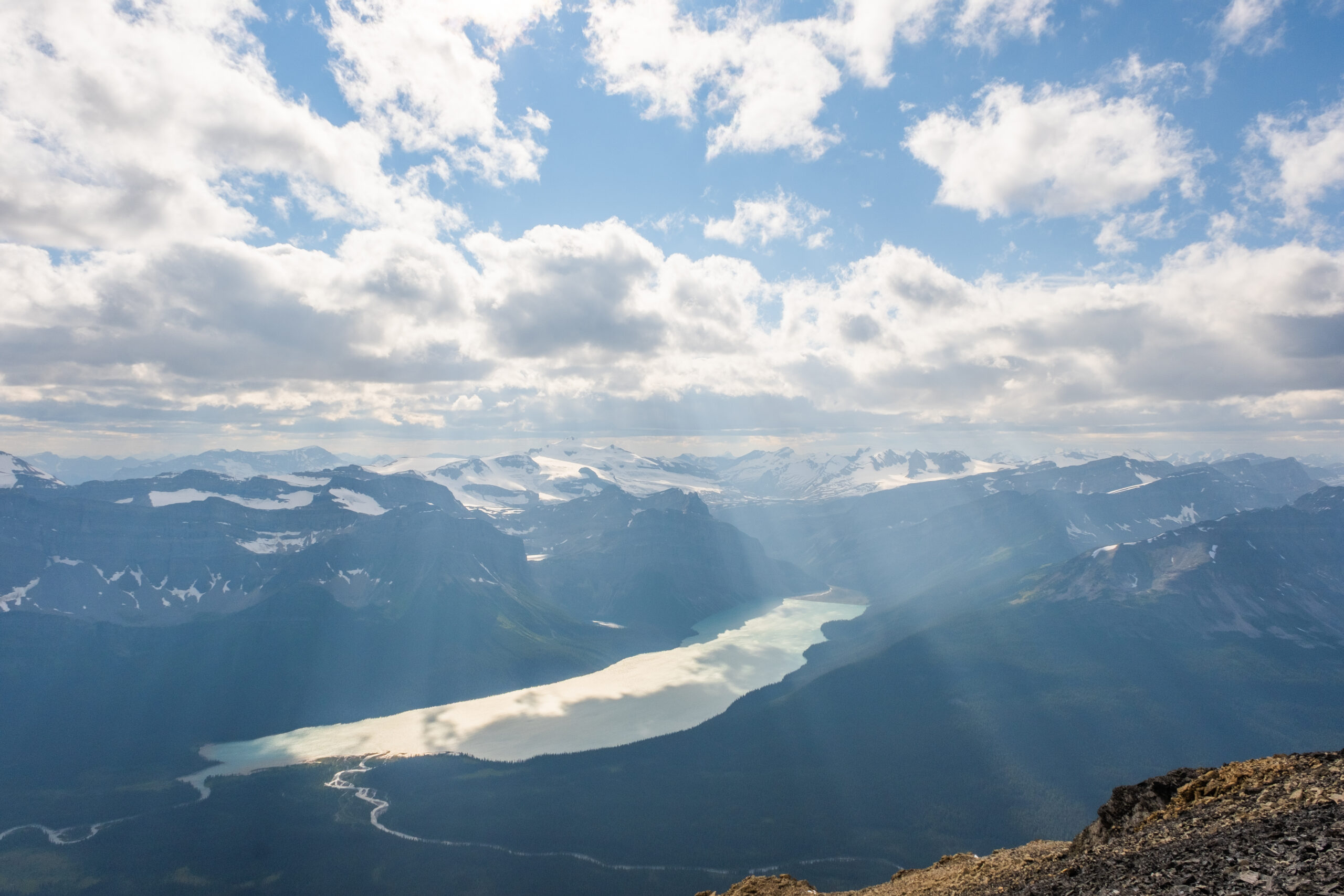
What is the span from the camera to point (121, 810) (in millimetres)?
193250

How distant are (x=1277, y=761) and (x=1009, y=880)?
52.4 ft

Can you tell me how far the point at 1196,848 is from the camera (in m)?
29.8

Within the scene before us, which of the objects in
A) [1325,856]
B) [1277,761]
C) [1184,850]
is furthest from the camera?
[1277,761]

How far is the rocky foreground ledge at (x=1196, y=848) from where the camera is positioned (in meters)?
26.2

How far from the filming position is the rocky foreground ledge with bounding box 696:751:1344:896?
26156 mm

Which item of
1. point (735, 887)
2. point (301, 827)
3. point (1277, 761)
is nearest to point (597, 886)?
point (301, 827)

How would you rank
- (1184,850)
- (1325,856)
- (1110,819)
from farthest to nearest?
(1110,819), (1184,850), (1325,856)

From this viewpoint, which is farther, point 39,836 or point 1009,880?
point 39,836

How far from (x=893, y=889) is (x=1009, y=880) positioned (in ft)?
34.6

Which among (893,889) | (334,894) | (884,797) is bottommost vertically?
(884,797)

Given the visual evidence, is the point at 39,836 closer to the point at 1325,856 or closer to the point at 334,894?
the point at 334,894

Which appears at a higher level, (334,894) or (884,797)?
(334,894)

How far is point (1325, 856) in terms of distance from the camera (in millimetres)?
25594

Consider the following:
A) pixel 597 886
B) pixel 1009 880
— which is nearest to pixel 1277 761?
pixel 1009 880
